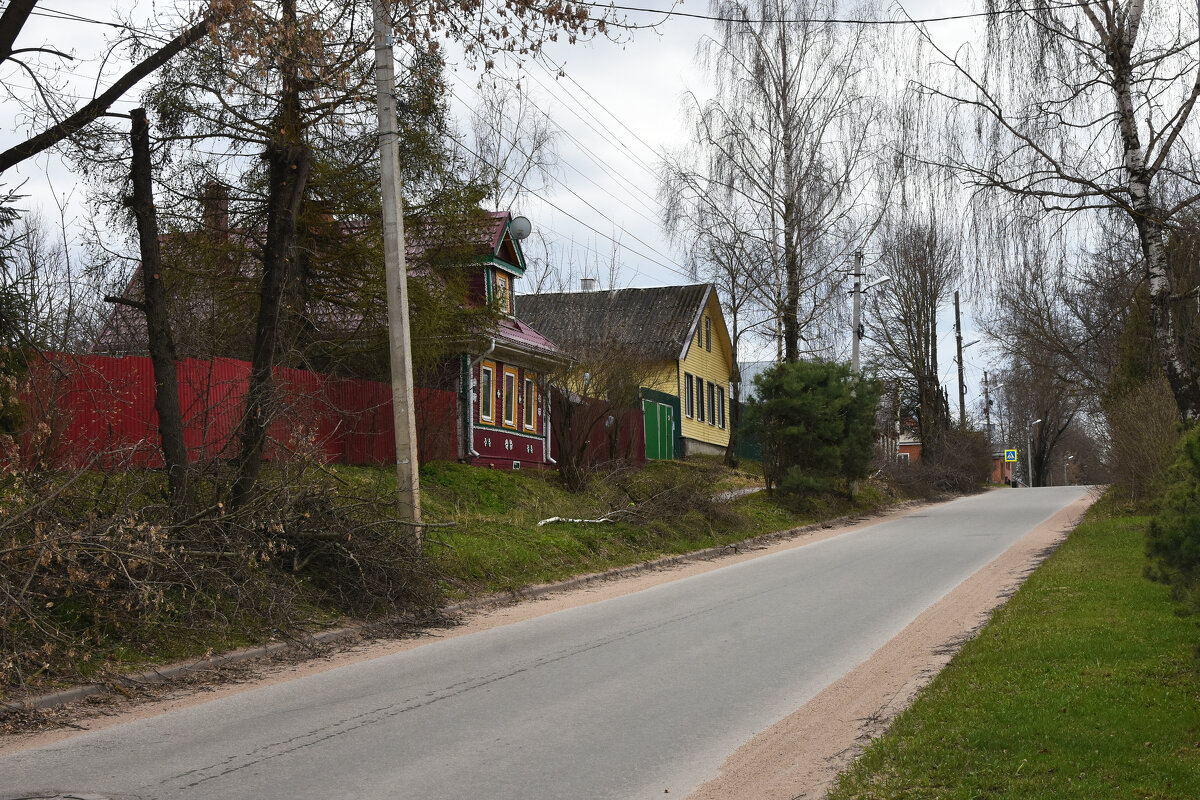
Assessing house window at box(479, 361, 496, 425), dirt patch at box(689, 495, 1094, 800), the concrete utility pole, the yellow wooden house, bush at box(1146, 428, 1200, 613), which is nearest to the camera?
dirt patch at box(689, 495, 1094, 800)

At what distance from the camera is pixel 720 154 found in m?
31.7

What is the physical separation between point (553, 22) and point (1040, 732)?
7.74 meters

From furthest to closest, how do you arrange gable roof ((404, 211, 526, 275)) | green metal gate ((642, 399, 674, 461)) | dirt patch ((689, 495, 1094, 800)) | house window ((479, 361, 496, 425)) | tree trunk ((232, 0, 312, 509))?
green metal gate ((642, 399, 674, 461)), house window ((479, 361, 496, 425)), gable roof ((404, 211, 526, 275)), tree trunk ((232, 0, 312, 509)), dirt patch ((689, 495, 1094, 800))

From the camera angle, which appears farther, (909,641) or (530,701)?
(909,641)

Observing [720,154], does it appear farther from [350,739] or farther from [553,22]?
[350,739]

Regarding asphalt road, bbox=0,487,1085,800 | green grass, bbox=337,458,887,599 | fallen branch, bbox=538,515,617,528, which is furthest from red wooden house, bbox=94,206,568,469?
asphalt road, bbox=0,487,1085,800

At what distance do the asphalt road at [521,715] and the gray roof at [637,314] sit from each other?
92.3ft

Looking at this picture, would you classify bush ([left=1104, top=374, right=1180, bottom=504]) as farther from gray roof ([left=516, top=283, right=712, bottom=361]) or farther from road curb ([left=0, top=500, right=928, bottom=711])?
gray roof ([left=516, top=283, right=712, bottom=361])

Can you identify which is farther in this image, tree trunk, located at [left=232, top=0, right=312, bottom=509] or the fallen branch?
the fallen branch

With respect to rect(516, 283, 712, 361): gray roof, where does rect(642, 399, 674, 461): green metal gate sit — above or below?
below

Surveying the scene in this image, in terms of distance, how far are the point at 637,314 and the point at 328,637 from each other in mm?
33524

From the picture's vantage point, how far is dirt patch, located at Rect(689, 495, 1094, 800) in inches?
233

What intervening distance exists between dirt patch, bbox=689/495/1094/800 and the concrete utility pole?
5.69m

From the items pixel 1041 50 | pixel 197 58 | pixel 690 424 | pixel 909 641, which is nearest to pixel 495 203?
pixel 197 58
